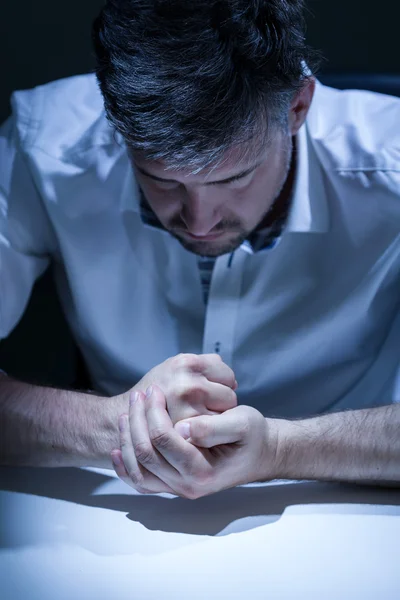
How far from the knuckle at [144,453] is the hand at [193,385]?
64 mm

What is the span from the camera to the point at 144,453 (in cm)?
90

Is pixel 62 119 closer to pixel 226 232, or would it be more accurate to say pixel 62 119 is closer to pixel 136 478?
pixel 226 232

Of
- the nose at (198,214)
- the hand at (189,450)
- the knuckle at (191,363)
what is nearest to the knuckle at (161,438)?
the hand at (189,450)

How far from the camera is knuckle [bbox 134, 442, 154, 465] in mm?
895

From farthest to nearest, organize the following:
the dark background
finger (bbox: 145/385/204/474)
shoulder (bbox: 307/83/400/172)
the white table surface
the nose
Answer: the dark background → shoulder (bbox: 307/83/400/172) → the nose → finger (bbox: 145/385/204/474) → the white table surface

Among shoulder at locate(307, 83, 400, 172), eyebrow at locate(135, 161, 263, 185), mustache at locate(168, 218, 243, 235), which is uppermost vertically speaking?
eyebrow at locate(135, 161, 263, 185)

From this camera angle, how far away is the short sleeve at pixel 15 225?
120cm

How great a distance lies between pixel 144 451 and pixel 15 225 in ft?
1.62

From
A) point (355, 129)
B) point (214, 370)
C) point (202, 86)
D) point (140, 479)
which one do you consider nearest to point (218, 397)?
point (214, 370)

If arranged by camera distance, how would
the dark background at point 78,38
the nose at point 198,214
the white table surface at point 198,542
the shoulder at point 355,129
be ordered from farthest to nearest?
1. the dark background at point 78,38
2. the shoulder at point 355,129
3. the nose at point 198,214
4. the white table surface at point 198,542

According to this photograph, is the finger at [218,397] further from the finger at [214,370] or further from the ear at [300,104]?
the ear at [300,104]

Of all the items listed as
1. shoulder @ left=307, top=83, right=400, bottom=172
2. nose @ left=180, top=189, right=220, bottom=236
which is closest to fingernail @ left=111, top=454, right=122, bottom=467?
nose @ left=180, top=189, right=220, bottom=236

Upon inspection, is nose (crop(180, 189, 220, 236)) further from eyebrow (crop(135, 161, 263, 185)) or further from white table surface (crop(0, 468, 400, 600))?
white table surface (crop(0, 468, 400, 600))

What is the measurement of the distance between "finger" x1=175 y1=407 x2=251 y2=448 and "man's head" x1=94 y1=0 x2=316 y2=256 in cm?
28
